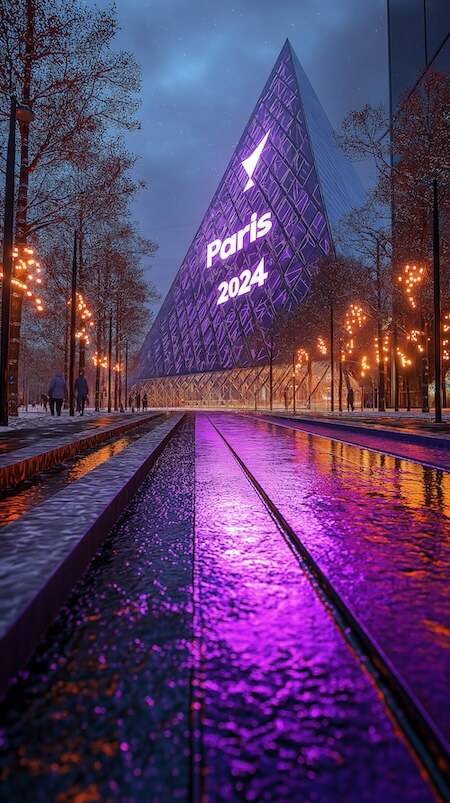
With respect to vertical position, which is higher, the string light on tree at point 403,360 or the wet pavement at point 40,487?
the string light on tree at point 403,360

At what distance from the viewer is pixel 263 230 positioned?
2434 inches

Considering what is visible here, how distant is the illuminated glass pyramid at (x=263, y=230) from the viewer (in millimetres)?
54625

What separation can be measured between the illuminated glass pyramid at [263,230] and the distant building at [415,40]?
15117mm

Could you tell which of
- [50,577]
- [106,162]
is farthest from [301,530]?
[106,162]

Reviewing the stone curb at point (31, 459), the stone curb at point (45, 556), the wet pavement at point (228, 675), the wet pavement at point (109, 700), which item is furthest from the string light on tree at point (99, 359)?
the wet pavement at point (109, 700)

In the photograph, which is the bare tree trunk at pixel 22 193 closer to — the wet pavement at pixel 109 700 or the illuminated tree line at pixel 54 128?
the illuminated tree line at pixel 54 128

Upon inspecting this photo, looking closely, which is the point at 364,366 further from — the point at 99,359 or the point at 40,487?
the point at 40,487

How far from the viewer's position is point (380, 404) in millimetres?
31922

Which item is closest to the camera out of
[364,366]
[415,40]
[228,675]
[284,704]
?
[284,704]

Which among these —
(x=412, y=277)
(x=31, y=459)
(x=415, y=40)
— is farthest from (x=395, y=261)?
(x=31, y=459)

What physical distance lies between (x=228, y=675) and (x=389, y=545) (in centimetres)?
160

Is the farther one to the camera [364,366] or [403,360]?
[364,366]

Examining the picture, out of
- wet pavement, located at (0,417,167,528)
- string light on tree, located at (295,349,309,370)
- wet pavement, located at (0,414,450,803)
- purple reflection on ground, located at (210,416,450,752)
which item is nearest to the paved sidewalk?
wet pavement, located at (0,417,167,528)

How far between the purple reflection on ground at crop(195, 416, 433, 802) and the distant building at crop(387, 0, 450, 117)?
28383 mm
